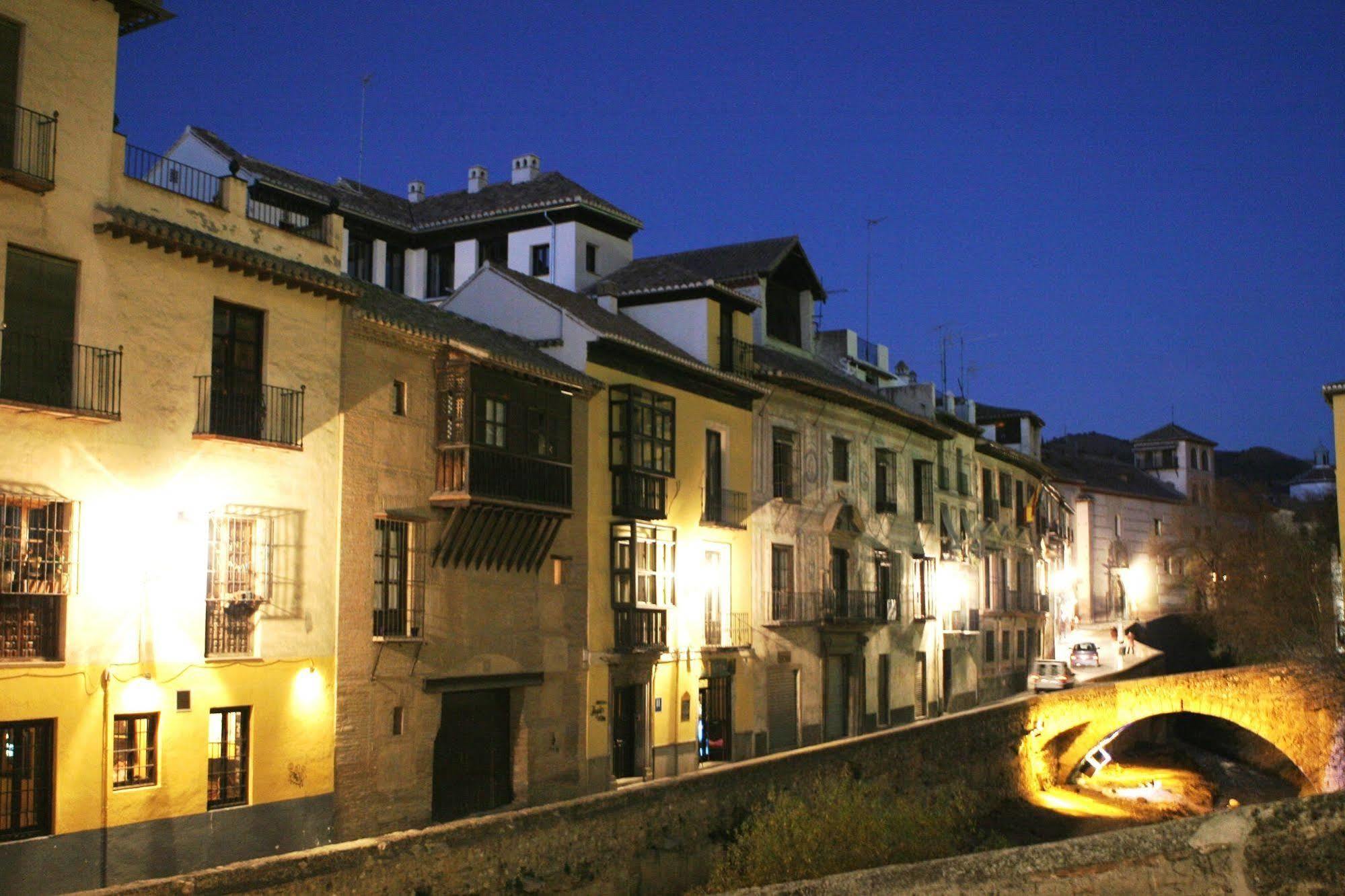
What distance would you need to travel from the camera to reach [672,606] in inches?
1220

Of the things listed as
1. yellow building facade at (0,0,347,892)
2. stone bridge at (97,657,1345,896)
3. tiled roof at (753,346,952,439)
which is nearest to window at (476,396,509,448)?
yellow building facade at (0,0,347,892)

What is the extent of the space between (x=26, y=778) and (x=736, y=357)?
66.0 ft

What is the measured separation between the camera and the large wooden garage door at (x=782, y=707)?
34219 mm

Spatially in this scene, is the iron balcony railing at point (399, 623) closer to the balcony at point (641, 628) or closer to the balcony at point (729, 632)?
the balcony at point (641, 628)

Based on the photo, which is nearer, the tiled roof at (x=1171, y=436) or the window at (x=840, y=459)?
the window at (x=840, y=459)

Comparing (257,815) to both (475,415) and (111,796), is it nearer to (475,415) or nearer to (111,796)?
(111,796)

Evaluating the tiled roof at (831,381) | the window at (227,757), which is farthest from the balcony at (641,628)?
the window at (227,757)

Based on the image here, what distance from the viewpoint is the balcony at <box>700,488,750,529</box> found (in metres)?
32.3

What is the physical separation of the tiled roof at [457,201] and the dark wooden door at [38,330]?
16914 millimetres

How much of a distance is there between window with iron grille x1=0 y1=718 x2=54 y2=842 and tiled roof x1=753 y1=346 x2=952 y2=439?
66.5 ft

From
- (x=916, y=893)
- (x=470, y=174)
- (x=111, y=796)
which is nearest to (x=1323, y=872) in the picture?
(x=916, y=893)

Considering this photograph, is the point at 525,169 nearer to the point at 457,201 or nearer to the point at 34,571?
the point at 457,201

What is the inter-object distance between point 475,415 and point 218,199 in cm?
563

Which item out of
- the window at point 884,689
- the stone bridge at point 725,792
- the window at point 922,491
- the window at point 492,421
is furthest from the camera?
the window at point 922,491
